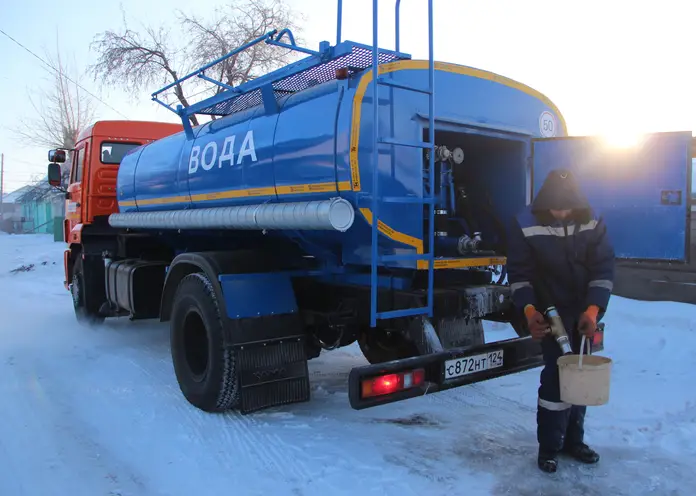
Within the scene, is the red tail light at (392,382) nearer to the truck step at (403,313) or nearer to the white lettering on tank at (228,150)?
the truck step at (403,313)

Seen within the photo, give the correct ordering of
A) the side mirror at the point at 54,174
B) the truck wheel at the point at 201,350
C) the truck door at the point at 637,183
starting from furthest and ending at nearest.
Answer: the side mirror at the point at 54,174 → the truck wheel at the point at 201,350 → the truck door at the point at 637,183

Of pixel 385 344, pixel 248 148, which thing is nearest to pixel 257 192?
pixel 248 148

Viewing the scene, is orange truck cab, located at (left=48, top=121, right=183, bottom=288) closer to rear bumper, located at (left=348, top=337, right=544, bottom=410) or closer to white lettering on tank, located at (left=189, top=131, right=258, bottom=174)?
white lettering on tank, located at (left=189, top=131, right=258, bottom=174)

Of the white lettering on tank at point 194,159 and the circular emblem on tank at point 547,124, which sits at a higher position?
the circular emblem on tank at point 547,124

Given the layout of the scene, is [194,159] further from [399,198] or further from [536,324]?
[536,324]

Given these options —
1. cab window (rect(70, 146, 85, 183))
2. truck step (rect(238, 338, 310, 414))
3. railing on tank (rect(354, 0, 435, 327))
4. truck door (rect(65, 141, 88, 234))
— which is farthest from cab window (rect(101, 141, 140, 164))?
railing on tank (rect(354, 0, 435, 327))

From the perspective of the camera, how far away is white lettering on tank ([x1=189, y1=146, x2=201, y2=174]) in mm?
5355

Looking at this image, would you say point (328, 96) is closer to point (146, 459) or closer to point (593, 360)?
point (593, 360)

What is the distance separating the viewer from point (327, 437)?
13.7 ft

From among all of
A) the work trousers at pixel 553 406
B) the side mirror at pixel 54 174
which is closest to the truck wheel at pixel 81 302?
the side mirror at pixel 54 174

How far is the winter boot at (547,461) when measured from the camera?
11.5 feet

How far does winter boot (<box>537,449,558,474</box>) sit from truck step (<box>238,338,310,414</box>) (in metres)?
1.76

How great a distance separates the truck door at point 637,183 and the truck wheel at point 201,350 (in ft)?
9.22

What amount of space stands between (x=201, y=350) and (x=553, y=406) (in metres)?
3.07
